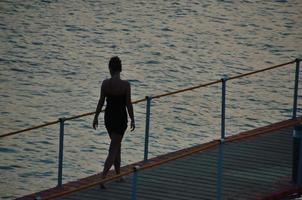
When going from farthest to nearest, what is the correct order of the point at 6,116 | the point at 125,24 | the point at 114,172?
the point at 125,24
the point at 6,116
the point at 114,172

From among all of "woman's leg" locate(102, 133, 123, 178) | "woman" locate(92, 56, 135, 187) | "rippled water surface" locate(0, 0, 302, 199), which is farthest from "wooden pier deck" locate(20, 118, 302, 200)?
"rippled water surface" locate(0, 0, 302, 199)

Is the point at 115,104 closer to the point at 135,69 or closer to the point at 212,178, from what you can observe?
the point at 212,178

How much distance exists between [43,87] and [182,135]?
5.61 metres

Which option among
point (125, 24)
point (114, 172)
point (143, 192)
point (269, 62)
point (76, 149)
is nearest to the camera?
point (143, 192)

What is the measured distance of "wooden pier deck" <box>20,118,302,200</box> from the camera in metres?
17.6

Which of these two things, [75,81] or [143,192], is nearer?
[143,192]

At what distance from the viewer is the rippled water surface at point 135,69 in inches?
1083

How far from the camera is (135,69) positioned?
1401 inches

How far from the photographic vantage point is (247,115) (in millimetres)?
30609

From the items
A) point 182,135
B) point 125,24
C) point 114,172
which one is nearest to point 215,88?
point 182,135

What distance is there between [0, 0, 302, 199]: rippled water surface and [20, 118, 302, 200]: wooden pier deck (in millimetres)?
5490

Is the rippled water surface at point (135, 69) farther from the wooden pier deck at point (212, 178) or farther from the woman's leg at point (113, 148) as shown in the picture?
the woman's leg at point (113, 148)

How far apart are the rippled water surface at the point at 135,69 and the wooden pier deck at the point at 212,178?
549cm

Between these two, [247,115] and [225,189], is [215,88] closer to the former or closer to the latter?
[247,115]
